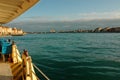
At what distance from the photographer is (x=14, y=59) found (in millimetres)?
12500

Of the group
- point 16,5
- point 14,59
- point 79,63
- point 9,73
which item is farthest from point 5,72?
point 79,63

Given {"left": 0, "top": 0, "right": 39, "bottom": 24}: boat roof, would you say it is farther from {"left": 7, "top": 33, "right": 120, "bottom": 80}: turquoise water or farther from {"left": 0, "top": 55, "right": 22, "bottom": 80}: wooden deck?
{"left": 7, "top": 33, "right": 120, "bottom": 80}: turquoise water

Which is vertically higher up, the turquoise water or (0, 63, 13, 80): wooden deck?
(0, 63, 13, 80): wooden deck

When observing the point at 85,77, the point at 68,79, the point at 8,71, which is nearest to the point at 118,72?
the point at 85,77

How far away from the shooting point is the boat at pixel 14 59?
7.31 metres

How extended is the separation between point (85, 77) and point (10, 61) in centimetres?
830

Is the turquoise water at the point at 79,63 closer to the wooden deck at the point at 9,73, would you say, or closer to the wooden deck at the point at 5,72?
the wooden deck at the point at 5,72

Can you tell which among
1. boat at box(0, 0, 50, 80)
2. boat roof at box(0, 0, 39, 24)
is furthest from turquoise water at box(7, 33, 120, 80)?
boat roof at box(0, 0, 39, 24)

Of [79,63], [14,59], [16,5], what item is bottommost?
[79,63]

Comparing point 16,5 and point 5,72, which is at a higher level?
point 16,5

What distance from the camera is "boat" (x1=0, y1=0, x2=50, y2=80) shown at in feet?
24.0

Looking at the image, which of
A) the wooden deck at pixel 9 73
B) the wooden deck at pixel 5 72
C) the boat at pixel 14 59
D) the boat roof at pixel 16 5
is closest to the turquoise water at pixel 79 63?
the boat at pixel 14 59

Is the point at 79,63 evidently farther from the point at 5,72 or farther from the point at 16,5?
the point at 16,5

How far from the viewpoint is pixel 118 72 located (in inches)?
864
